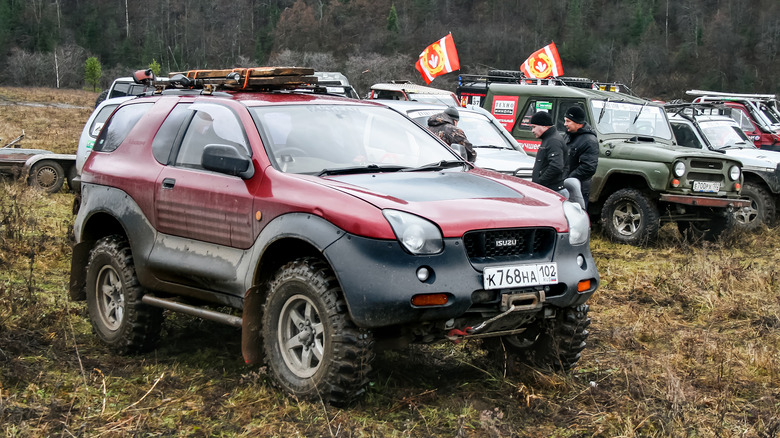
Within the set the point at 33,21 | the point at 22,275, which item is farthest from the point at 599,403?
the point at 33,21

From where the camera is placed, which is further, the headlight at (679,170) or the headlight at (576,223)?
the headlight at (679,170)

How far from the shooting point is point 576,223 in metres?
5.00

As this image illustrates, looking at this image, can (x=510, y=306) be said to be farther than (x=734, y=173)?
No

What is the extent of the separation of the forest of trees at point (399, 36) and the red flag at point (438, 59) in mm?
56990

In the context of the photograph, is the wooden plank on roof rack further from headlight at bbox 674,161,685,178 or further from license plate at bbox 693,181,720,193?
license plate at bbox 693,181,720,193

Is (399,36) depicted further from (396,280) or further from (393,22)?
(396,280)

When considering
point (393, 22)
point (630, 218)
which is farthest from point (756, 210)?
point (393, 22)

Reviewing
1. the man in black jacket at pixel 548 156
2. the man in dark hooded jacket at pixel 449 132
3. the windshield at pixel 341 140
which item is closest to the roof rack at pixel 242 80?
the windshield at pixel 341 140

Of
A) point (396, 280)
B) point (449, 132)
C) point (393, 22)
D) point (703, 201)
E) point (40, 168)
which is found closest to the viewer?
point (396, 280)

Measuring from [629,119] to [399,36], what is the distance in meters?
105

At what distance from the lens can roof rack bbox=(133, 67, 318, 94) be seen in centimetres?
600

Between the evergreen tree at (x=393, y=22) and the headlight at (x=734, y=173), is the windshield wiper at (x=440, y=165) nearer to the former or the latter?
the headlight at (x=734, y=173)

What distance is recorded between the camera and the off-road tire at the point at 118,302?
583 cm

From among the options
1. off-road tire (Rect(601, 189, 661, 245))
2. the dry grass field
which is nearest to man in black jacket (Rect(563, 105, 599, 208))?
off-road tire (Rect(601, 189, 661, 245))
